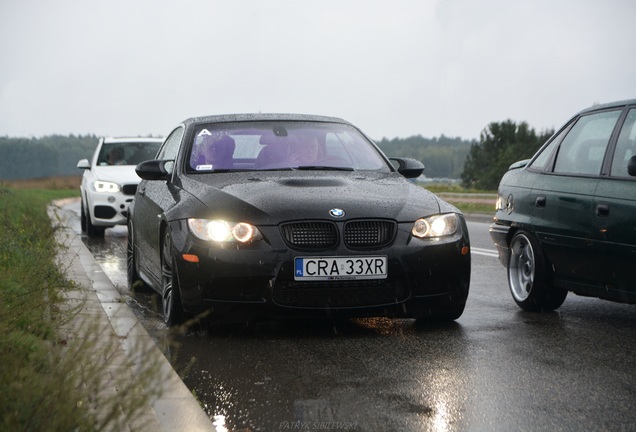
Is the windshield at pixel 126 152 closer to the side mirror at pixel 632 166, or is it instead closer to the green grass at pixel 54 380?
the side mirror at pixel 632 166

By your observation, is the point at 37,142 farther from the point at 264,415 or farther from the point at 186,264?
the point at 264,415

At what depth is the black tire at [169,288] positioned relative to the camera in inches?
293

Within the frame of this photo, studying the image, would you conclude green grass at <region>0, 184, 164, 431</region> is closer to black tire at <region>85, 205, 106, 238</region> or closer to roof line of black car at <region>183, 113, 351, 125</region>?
roof line of black car at <region>183, 113, 351, 125</region>

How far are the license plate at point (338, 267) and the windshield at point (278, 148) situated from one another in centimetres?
156

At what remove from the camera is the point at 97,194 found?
18016 mm

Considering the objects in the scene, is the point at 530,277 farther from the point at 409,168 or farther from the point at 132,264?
the point at 132,264

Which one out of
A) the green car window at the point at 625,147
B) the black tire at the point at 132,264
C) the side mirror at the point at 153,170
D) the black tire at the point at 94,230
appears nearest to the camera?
the green car window at the point at 625,147

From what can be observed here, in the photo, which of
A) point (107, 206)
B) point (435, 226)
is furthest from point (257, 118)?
point (107, 206)

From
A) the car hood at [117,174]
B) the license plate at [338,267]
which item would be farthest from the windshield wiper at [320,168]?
the car hood at [117,174]

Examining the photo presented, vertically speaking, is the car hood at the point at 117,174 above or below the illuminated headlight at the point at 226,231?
below

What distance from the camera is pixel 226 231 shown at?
281 inches

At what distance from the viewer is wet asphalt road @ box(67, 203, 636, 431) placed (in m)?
4.99

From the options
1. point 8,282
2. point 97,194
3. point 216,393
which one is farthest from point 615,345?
point 97,194

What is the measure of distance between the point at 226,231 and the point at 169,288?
876mm
